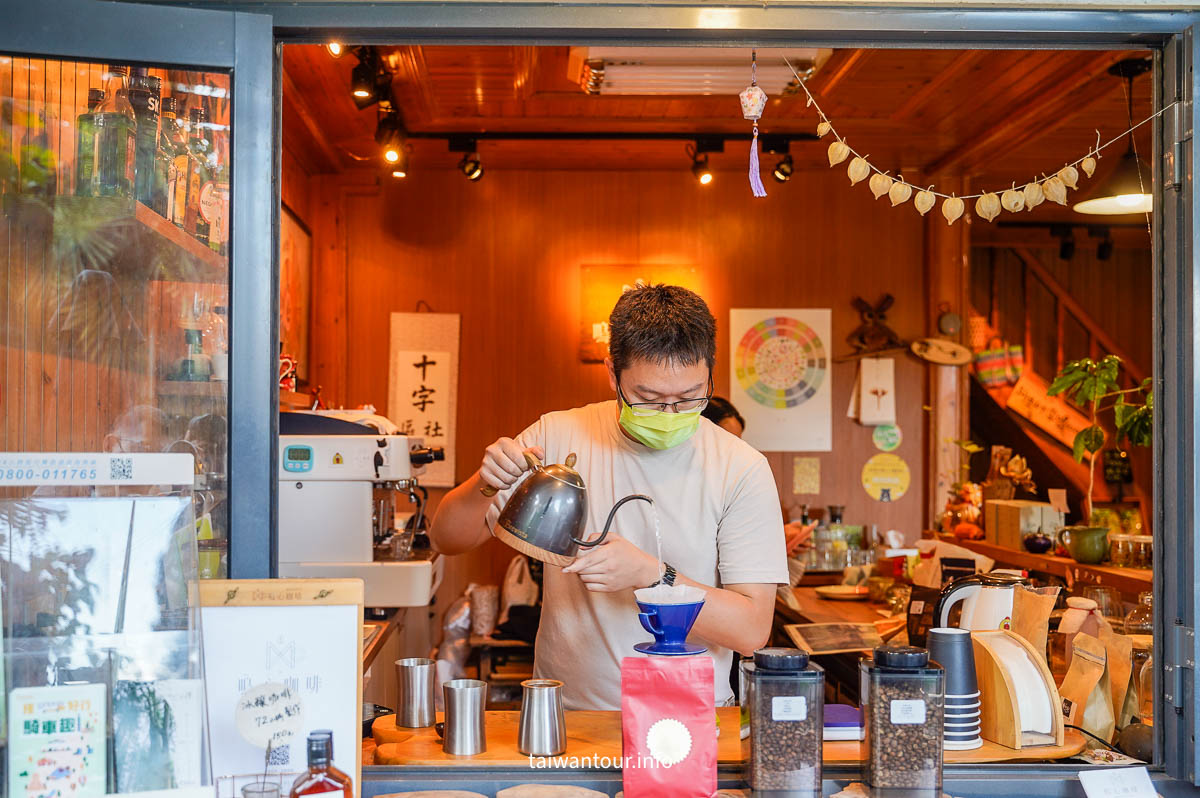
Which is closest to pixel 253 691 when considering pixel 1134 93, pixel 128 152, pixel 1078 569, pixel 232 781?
pixel 232 781

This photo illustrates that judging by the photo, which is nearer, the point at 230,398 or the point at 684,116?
the point at 230,398

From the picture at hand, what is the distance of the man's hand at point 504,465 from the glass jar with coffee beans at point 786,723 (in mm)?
589

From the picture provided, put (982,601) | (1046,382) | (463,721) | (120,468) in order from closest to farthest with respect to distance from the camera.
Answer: (120,468)
(463,721)
(982,601)
(1046,382)

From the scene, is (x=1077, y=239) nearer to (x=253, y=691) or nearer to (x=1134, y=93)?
(x=1134, y=93)

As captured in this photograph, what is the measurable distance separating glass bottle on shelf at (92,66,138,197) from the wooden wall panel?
160 inches

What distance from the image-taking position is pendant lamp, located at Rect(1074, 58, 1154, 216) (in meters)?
3.85

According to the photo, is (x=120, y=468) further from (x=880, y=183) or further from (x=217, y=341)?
(x=880, y=183)

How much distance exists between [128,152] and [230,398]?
17.7 inches

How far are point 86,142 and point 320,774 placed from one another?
3.56ft

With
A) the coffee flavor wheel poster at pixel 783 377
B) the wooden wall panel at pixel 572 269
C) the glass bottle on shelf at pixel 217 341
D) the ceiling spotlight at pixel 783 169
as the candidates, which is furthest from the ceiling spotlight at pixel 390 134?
the glass bottle on shelf at pixel 217 341

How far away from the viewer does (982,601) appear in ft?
7.36

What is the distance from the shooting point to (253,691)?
4.82 ft

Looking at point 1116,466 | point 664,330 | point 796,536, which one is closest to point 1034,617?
point 664,330

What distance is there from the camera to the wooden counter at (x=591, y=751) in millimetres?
1722
